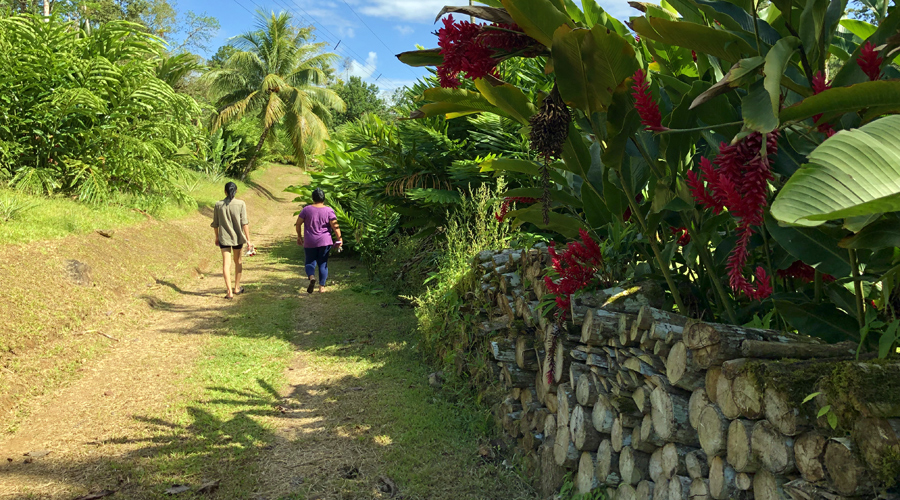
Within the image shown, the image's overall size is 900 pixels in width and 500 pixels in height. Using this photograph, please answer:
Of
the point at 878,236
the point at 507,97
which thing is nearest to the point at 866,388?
the point at 878,236

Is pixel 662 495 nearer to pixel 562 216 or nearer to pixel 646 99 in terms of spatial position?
pixel 562 216

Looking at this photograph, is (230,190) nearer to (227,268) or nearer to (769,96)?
(227,268)

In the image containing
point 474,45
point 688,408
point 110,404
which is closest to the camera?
point 474,45

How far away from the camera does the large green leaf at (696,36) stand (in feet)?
A: 5.52

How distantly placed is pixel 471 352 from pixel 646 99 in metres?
3.63

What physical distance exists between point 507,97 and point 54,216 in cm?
945

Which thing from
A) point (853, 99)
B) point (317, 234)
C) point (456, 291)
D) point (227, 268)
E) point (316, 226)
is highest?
point (853, 99)

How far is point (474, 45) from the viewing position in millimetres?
1849

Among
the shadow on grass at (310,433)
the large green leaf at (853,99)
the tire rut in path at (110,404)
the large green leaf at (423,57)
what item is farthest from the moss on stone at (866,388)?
the tire rut in path at (110,404)

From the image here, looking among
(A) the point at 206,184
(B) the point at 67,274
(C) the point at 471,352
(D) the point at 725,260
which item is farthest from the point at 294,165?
(D) the point at 725,260

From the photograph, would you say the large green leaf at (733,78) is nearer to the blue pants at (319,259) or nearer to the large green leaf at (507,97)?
the large green leaf at (507,97)

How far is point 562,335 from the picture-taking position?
333 cm

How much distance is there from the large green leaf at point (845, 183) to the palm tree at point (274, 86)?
2856cm

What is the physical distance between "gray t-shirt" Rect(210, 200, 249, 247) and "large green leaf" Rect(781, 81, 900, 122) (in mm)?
8259
